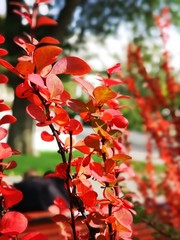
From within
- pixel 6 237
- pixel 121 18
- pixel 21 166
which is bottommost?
pixel 21 166

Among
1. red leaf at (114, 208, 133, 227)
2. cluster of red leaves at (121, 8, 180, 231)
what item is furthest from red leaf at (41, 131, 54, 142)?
cluster of red leaves at (121, 8, 180, 231)

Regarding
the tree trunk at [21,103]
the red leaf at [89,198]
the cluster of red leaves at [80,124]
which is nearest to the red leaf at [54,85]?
the cluster of red leaves at [80,124]

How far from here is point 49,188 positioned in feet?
14.0

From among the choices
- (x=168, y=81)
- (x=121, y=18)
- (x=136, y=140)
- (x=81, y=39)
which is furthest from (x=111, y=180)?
(x=136, y=140)

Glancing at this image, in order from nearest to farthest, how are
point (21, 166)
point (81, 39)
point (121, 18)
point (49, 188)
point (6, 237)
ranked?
point (6, 237) < point (49, 188) < point (21, 166) < point (81, 39) < point (121, 18)

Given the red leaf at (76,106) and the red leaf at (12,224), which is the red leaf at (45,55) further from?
the red leaf at (12,224)

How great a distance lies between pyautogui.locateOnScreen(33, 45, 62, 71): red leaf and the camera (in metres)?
0.81

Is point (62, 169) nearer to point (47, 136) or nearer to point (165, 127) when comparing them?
point (47, 136)

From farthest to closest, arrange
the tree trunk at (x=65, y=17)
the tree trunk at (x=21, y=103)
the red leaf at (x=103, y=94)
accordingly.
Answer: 1. the tree trunk at (x=65, y=17)
2. the tree trunk at (x=21, y=103)
3. the red leaf at (x=103, y=94)

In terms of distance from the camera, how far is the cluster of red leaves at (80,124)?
33.1 inches

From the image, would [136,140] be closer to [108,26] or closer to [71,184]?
[108,26]

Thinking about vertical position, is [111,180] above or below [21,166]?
above

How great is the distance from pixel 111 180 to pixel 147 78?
7.25ft

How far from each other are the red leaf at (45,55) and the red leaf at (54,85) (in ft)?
0.09
